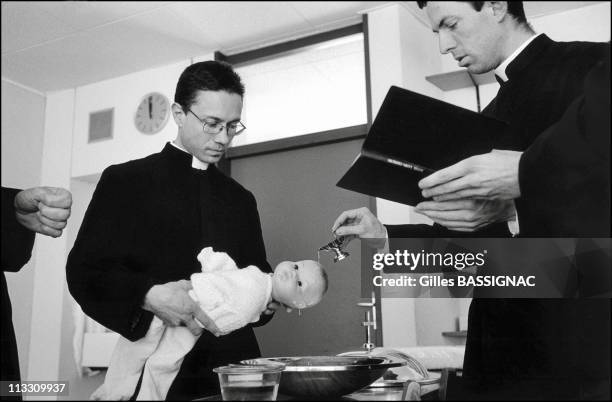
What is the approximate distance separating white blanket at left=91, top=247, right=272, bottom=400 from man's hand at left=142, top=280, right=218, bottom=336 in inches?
0.4

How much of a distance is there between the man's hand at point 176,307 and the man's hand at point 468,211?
0.38 m

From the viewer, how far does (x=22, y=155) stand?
1131 millimetres

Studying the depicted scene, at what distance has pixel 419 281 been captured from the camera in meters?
0.99

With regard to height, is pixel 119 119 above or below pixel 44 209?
above

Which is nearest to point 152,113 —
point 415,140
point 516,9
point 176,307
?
point 176,307

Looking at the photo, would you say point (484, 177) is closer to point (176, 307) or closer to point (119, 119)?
point (176, 307)

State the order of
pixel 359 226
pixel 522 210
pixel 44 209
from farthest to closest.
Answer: pixel 359 226 → pixel 44 209 → pixel 522 210

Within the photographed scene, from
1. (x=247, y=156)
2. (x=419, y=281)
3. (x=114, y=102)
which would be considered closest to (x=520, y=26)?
(x=419, y=281)

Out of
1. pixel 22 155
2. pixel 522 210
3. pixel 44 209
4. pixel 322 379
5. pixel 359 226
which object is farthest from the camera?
pixel 22 155

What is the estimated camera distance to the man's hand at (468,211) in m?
0.84

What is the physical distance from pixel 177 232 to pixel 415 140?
1.51ft

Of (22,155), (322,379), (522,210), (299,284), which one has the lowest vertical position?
(322,379)

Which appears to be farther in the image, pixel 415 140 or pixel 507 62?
pixel 507 62

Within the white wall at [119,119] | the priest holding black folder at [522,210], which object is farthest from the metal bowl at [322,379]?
the white wall at [119,119]
